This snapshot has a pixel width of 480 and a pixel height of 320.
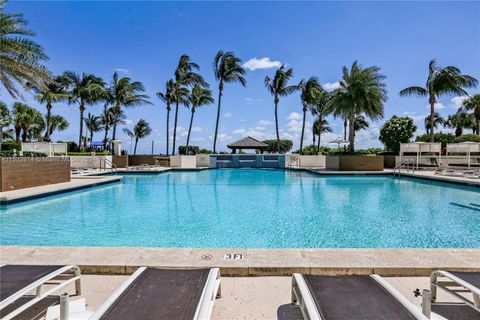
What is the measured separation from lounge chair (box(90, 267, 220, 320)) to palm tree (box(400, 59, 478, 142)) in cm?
2445

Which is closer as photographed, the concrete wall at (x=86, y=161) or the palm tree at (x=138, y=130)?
the concrete wall at (x=86, y=161)

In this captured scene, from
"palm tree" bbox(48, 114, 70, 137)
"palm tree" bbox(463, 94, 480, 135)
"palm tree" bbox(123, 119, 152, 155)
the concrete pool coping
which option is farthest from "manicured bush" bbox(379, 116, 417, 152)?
"palm tree" bbox(48, 114, 70, 137)

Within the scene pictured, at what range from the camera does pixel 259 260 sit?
328 centimetres

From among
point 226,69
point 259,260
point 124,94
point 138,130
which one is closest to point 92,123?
point 138,130

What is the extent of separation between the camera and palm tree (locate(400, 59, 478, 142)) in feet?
68.7

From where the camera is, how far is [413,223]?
6152 mm

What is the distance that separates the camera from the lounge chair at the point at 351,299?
181cm

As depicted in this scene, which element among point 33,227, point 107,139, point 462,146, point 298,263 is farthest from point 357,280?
point 107,139

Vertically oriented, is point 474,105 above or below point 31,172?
above

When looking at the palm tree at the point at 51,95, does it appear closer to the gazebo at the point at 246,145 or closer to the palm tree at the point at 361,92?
the gazebo at the point at 246,145

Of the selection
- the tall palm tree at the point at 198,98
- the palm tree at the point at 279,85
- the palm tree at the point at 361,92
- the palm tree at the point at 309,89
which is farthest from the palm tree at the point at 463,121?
the tall palm tree at the point at 198,98

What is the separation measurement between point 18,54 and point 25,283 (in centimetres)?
1047

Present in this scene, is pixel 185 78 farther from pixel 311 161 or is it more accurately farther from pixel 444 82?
pixel 444 82

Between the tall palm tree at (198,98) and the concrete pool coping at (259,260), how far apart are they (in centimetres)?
2393
